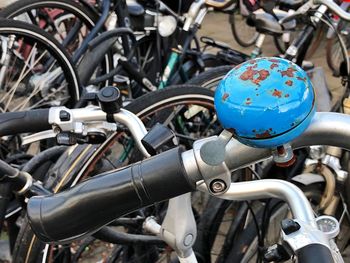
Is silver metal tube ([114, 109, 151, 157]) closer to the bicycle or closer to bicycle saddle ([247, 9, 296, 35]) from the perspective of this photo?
the bicycle

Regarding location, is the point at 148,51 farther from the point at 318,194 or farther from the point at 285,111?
the point at 285,111

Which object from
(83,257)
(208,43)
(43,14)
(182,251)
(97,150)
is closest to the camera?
(182,251)

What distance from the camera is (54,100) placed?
2643 mm

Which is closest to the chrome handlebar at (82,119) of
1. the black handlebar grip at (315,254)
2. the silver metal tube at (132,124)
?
the silver metal tube at (132,124)

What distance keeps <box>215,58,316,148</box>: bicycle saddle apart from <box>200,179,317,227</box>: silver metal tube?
0.43ft

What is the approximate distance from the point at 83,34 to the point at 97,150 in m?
1.63

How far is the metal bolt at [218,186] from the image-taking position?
0.71m

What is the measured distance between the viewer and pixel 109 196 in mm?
708

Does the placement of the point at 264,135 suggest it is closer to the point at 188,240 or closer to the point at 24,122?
the point at 188,240

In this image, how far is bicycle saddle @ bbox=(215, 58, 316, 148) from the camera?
0.64 meters

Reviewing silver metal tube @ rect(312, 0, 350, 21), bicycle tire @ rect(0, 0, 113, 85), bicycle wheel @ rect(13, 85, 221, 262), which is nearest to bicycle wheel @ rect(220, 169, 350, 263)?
bicycle wheel @ rect(13, 85, 221, 262)

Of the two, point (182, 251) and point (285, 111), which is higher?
point (285, 111)

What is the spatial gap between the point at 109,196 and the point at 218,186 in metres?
0.16

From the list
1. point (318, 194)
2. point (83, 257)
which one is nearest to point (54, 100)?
→ point (83, 257)
